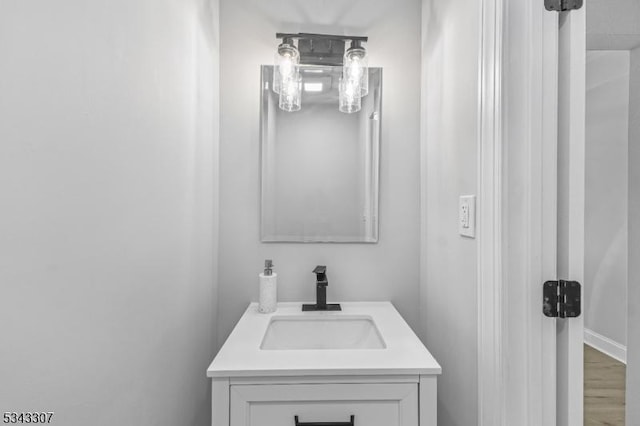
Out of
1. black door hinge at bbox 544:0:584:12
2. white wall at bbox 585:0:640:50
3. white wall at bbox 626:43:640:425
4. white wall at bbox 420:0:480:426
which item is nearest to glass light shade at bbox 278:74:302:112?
white wall at bbox 420:0:480:426

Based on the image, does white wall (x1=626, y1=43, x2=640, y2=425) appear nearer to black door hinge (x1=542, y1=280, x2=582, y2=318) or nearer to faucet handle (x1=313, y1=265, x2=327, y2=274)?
black door hinge (x1=542, y1=280, x2=582, y2=318)

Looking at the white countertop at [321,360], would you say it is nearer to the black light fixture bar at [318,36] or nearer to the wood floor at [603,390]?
the black light fixture bar at [318,36]

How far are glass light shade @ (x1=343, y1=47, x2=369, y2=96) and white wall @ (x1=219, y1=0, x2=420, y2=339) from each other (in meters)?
0.11

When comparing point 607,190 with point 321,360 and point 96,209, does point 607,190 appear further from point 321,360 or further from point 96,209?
point 96,209

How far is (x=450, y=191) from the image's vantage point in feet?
3.93

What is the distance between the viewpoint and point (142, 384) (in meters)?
0.81

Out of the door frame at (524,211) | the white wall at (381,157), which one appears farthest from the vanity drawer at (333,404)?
the white wall at (381,157)

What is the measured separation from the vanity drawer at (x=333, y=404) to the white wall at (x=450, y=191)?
241 mm

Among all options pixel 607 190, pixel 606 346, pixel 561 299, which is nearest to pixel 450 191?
pixel 561 299

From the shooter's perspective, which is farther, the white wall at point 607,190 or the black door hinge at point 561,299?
the white wall at point 607,190

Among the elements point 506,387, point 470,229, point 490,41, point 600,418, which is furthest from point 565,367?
point 600,418

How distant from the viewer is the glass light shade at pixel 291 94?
1.45 meters

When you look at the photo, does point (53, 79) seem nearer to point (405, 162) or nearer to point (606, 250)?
point (405, 162)

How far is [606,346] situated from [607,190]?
119cm
